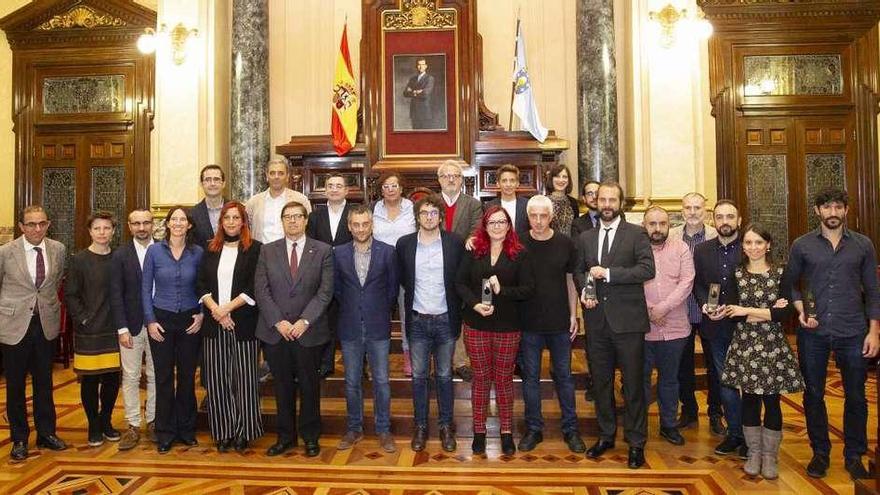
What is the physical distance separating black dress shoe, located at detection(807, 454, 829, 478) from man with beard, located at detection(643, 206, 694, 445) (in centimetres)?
74

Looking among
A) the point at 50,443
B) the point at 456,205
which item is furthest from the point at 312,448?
the point at 456,205

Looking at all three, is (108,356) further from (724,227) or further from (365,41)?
(365,41)

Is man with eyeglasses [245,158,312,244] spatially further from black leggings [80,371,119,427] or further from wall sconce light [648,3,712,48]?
wall sconce light [648,3,712,48]

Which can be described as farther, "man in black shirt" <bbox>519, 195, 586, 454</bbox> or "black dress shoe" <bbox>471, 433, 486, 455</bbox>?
"black dress shoe" <bbox>471, 433, 486, 455</bbox>

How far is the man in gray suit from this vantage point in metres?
3.97

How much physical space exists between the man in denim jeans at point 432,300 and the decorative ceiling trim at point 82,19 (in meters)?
6.73

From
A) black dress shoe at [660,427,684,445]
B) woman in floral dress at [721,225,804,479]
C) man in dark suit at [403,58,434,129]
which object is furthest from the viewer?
man in dark suit at [403,58,434,129]

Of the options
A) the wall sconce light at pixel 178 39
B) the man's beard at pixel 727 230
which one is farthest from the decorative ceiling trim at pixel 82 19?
the man's beard at pixel 727 230

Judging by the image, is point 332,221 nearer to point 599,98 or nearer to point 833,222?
point 833,222

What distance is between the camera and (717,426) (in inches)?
168

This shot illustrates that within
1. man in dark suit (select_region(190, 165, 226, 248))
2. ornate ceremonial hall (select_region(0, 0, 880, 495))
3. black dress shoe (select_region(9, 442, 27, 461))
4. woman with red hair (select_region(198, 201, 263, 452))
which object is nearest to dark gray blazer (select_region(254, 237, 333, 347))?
woman with red hair (select_region(198, 201, 263, 452))

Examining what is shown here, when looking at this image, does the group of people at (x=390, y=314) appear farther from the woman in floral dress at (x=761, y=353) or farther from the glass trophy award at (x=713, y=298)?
the glass trophy award at (x=713, y=298)

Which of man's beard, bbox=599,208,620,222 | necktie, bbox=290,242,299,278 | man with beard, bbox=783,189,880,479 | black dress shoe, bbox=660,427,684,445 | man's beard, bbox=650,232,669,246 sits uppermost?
man's beard, bbox=599,208,620,222

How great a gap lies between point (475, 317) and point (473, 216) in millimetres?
928
